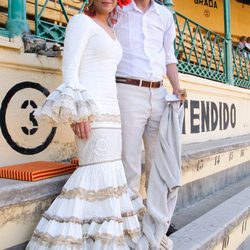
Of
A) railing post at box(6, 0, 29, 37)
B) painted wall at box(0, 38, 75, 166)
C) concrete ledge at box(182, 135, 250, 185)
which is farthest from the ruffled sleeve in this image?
concrete ledge at box(182, 135, 250, 185)

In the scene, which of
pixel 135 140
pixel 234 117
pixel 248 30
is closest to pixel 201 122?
pixel 234 117

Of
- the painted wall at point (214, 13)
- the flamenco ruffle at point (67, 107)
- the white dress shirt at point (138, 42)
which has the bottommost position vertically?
the flamenco ruffle at point (67, 107)

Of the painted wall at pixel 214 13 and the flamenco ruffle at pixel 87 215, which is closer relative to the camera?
the flamenco ruffle at pixel 87 215

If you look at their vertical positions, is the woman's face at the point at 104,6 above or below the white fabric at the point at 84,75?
above

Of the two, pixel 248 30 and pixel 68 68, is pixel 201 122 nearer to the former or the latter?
pixel 68 68

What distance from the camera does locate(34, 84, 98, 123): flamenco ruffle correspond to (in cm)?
205

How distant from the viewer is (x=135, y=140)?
261cm

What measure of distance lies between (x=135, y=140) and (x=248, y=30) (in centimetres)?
1217

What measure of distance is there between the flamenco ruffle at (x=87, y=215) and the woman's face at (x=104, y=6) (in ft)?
2.91

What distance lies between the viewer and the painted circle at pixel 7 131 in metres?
2.72

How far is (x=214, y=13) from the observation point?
40.6 ft

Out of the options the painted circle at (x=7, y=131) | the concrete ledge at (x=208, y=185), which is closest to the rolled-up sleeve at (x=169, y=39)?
the painted circle at (x=7, y=131)

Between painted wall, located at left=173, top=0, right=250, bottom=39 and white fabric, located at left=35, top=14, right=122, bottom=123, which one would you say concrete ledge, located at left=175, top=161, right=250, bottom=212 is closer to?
white fabric, located at left=35, top=14, right=122, bottom=123

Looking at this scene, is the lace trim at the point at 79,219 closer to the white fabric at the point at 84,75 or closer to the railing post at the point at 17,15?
the white fabric at the point at 84,75
